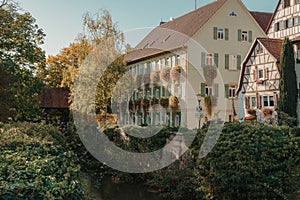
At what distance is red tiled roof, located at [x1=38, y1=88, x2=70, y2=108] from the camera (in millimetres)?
30844

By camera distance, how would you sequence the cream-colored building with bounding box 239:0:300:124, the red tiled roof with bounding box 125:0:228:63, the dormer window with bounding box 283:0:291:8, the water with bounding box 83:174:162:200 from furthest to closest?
the red tiled roof with bounding box 125:0:228:63 < the dormer window with bounding box 283:0:291:8 < the cream-colored building with bounding box 239:0:300:124 < the water with bounding box 83:174:162:200

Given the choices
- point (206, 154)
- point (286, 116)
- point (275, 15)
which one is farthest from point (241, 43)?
point (206, 154)

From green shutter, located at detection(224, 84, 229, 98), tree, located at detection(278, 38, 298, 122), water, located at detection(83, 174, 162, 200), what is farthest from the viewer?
green shutter, located at detection(224, 84, 229, 98)

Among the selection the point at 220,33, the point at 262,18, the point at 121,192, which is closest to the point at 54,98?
the point at 220,33

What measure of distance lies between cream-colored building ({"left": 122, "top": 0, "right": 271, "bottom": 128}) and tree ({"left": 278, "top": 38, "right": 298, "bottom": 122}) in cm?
543

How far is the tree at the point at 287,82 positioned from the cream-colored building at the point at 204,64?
5.43 m

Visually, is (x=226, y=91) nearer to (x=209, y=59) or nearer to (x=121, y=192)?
(x=209, y=59)

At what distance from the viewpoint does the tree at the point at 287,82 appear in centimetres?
2431

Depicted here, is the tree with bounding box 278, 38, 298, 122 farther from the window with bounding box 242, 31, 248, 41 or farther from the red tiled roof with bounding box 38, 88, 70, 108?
the red tiled roof with bounding box 38, 88, 70, 108

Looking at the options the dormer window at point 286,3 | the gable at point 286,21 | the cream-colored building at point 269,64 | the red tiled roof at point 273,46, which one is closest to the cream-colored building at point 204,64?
the gable at point 286,21

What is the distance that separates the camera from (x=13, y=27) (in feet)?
66.4

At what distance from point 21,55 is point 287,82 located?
15879 millimetres

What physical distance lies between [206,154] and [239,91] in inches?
626

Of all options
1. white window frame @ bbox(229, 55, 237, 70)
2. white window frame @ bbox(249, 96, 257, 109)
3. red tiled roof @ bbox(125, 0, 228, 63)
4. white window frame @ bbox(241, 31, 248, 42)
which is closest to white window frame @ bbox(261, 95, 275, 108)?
white window frame @ bbox(249, 96, 257, 109)
